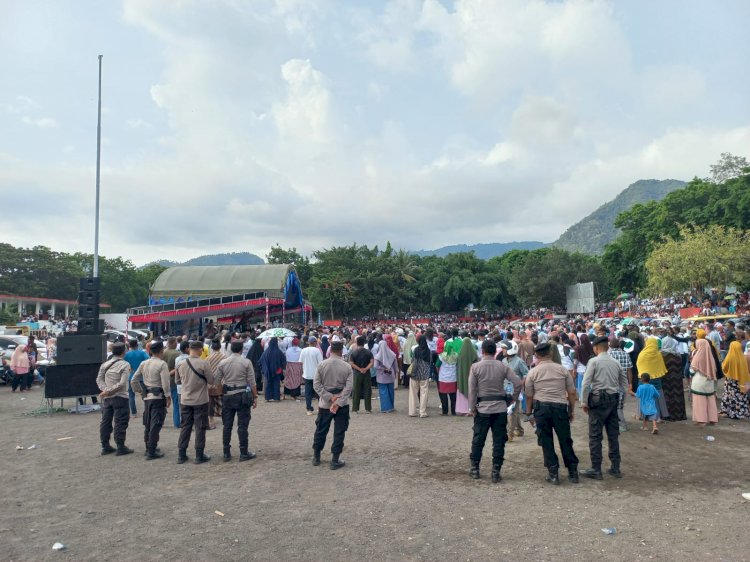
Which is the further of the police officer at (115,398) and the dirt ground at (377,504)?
the police officer at (115,398)

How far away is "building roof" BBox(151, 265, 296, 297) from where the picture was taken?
38750 millimetres

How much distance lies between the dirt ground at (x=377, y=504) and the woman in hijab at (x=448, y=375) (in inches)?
75.5

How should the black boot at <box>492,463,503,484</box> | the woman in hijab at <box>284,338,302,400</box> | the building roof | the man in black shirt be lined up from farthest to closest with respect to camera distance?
the building roof < the woman in hijab at <box>284,338,302,400</box> < the man in black shirt < the black boot at <box>492,463,503,484</box>

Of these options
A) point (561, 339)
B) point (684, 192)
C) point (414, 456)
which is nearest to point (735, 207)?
point (684, 192)

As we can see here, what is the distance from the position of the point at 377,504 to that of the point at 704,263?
1263 inches

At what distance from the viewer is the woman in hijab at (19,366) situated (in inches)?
567

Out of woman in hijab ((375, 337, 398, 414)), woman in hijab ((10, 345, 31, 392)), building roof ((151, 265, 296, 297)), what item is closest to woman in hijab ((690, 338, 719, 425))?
woman in hijab ((375, 337, 398, 414))

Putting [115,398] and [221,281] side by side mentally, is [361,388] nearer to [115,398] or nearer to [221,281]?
[115,398]

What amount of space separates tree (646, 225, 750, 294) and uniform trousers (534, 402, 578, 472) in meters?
29.6

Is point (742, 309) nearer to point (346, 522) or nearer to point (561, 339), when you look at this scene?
point (561, 339)

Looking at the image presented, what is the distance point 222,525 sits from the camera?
486 centimetres

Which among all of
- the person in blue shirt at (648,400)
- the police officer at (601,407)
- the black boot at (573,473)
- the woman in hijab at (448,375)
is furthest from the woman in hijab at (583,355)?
the black boot at (573,473)

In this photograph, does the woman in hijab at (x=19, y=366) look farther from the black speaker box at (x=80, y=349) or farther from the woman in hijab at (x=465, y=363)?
the woman in hijab at (x=465, y=363)

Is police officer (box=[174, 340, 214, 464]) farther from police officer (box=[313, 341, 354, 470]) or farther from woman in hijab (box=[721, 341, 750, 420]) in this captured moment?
woman in hijab (box=[721, 341, 750, 420])
